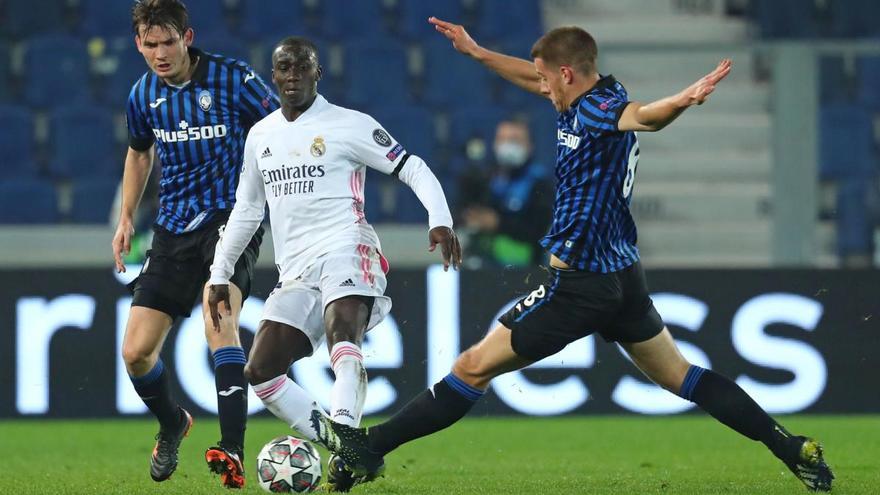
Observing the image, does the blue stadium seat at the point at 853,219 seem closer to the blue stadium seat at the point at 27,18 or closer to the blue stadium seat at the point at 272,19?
the blue stadium seat at the point at 272,19

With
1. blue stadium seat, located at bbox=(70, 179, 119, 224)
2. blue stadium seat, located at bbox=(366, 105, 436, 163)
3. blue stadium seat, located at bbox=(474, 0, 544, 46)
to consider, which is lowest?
blue stadium seat, located at bbox=(70, 179, 119, 224)

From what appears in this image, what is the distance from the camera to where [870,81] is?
31.5ft

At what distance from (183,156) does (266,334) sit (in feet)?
2.99

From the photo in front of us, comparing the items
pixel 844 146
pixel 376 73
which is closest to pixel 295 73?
pixel 844 146

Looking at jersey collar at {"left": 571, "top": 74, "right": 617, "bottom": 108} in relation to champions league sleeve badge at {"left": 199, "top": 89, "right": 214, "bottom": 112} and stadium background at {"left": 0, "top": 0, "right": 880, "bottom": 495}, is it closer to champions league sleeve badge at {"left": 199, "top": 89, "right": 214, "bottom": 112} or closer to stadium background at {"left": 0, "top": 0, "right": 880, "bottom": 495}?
champions league sleeve badge at {"left": 199, "top": 89, "right": 214, "bottom": 112}

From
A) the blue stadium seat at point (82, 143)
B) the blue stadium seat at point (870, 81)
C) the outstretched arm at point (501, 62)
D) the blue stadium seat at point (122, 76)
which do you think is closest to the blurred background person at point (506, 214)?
the blue stadium seat at point (870, 81)

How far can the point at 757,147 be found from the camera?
31.5ft

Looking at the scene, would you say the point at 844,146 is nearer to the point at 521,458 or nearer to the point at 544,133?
the point at 544,133

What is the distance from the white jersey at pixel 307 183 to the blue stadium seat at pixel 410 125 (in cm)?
465

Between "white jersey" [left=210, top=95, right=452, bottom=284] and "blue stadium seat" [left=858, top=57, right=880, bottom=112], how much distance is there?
14.7 feet

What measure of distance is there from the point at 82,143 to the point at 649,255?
3.93 meters

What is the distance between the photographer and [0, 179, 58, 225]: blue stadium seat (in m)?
10.4

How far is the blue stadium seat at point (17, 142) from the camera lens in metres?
10.7

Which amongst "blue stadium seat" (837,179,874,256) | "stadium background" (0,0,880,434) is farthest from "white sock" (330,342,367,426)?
"blue stadium seat" (837,179,874,256)
